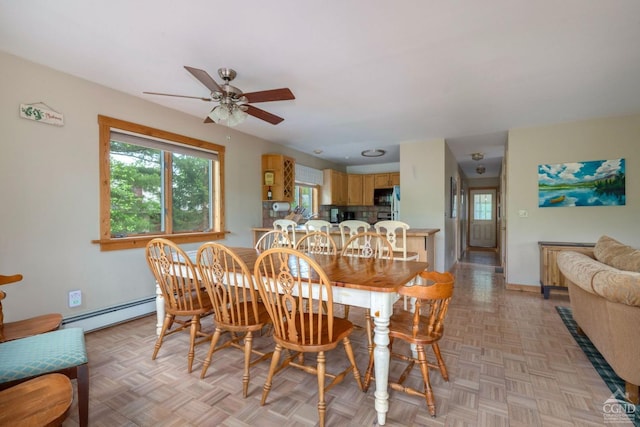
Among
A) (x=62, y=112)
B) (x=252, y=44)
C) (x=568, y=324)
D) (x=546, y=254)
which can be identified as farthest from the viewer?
(x=546, y=254)

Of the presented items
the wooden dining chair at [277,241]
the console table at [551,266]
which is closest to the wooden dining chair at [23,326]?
the wooden dining chair at [277,241]

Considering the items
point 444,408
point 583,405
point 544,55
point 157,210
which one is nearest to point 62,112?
point 157,210

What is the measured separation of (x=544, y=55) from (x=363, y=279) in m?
2.33

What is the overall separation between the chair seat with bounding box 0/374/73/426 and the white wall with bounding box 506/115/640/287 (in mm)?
5139

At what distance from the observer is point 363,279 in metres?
1.67

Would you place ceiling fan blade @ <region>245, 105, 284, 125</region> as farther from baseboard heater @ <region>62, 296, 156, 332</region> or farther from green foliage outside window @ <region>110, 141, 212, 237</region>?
baseboard heater @ <region>62, 296, 156, 332</region>

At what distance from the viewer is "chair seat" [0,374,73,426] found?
1.03m

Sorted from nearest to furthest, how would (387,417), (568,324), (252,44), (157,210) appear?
(387,417) < (252,44) < (568,324) < (157,210)

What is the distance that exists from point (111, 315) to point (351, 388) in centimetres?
255

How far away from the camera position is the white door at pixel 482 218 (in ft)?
30.8

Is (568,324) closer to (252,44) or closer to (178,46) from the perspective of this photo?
(252,44)

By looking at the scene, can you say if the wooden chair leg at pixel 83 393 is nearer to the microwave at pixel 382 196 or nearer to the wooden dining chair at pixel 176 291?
the wooden dining chair at pixel 176 291

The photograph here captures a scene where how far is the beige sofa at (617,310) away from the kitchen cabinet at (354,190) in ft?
17.5

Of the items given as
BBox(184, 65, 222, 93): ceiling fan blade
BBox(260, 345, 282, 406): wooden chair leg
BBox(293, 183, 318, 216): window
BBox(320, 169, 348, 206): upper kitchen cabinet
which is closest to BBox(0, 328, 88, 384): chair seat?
BBox(260, 345, 282, 406): wooden chair leg
